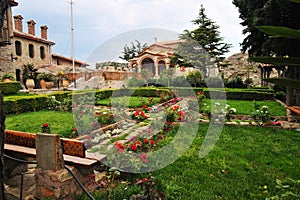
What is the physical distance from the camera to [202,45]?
22078 millimetres

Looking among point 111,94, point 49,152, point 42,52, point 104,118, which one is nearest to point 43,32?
point 42,52

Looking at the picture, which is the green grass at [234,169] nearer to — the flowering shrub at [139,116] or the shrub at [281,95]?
the flowering shrub at [139,116]

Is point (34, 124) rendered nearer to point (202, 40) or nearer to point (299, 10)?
point (299, 10)

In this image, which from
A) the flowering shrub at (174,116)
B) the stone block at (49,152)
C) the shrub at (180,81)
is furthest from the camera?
the shrub at (180,81)

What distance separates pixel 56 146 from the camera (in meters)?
2.27

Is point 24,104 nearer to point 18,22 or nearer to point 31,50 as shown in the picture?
point 31,50

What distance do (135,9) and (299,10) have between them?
6.45m

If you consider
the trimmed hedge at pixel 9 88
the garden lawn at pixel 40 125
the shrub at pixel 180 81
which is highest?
the shrub at pixel 180 81

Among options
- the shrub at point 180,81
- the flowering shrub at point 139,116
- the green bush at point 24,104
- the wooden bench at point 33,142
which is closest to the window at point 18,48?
the green bush at point 24,104

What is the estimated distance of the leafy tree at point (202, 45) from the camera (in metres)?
21.1

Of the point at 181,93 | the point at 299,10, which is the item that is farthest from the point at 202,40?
the point at 299,10

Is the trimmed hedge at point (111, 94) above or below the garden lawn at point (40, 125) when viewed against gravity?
above

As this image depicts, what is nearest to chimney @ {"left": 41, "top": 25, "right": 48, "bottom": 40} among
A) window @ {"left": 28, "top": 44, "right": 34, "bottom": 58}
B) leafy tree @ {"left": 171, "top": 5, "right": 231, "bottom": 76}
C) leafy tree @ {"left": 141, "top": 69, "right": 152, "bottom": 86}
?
window @ {"left": 28, "top": 44, "right": 34, "bottom": 58}

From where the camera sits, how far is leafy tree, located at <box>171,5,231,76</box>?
21.1 metres
